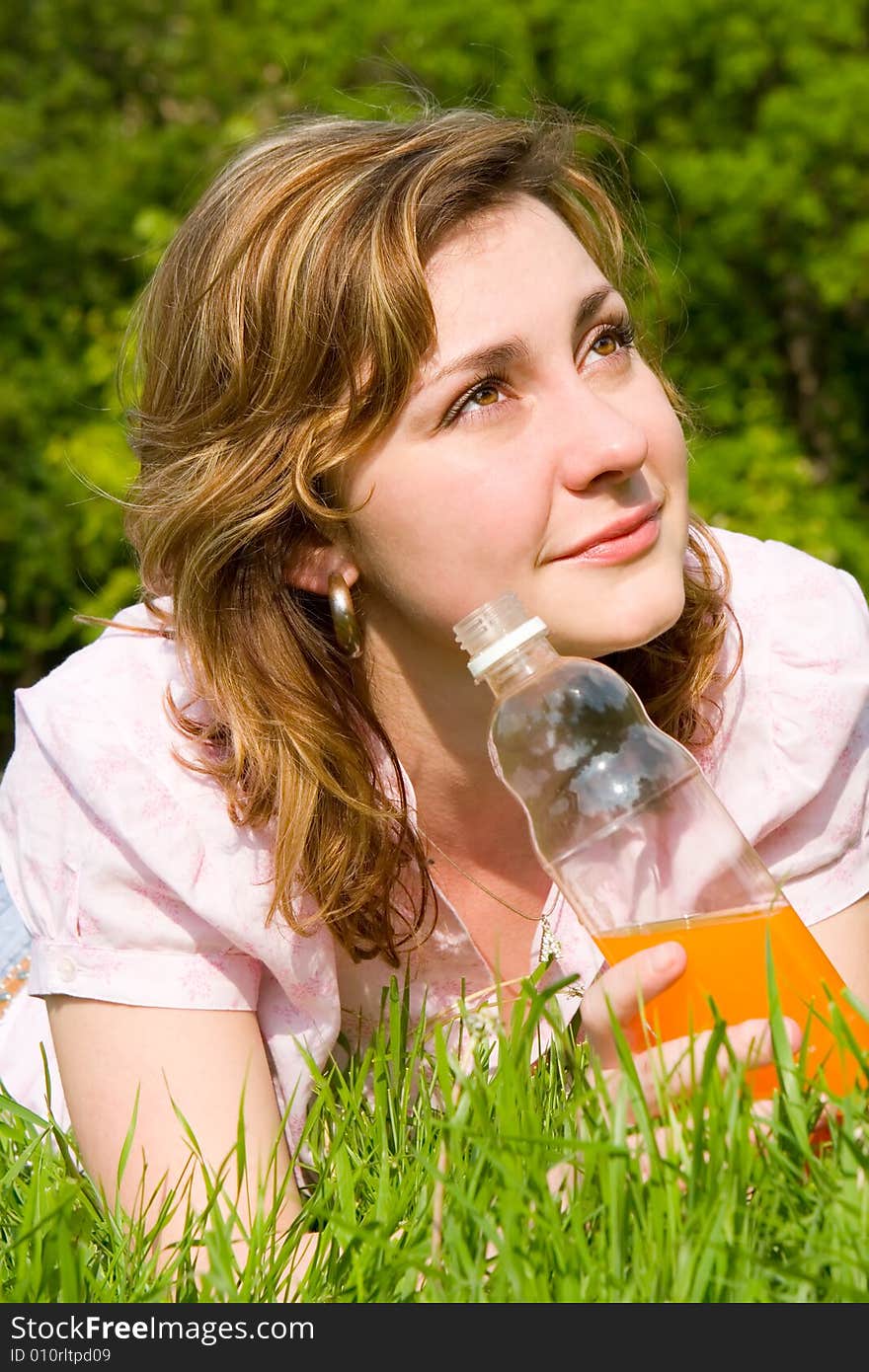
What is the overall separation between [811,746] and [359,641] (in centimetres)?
81

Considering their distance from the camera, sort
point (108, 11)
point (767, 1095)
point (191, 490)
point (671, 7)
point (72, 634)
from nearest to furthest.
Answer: point (767, 1095), point (191, 490), point (671, 7), point (72, 634), point (108, 11)

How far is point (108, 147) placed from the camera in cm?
961

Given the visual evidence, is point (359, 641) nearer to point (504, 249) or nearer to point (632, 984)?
point (504, 249)

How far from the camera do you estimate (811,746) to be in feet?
9.05

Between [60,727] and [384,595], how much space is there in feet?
1.96

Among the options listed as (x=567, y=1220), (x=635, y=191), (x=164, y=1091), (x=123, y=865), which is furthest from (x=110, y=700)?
(x=635, y=191)

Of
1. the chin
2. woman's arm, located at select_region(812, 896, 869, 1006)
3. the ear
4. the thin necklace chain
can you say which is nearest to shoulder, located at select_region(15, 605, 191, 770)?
the ear

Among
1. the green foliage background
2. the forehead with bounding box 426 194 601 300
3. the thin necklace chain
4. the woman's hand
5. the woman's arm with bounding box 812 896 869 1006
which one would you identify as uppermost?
the green foliage background

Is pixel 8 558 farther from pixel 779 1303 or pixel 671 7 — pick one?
pixel 779 1303

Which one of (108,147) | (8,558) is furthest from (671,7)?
(8,558)

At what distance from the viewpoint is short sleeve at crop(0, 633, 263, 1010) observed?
2559 mm

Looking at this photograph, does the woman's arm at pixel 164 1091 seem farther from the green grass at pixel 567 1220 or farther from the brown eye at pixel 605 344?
the brown eye at pixel 605 344

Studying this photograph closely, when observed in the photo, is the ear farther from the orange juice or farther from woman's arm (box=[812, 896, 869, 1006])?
woman's arm (box=[812, 896, 869, 1006])

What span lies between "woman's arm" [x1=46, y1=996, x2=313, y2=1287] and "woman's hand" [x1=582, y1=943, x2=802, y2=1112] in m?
0.61
